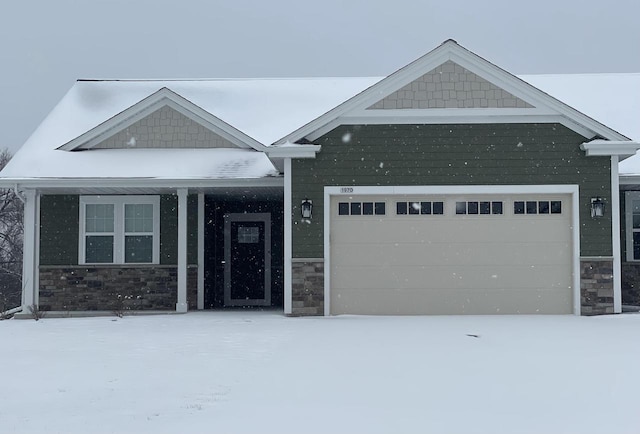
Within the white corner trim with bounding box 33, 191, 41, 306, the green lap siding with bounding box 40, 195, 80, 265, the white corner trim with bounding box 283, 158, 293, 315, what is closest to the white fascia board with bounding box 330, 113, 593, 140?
the white corner trim with bounding box 283, 158, 293, 315

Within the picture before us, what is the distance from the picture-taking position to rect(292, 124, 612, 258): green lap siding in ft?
44.5

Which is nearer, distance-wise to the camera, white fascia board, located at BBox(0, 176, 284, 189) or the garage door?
the garage door

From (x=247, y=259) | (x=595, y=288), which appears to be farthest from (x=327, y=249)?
(x=595, y=288)

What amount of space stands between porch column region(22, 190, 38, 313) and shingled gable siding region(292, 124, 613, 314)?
5.58 m

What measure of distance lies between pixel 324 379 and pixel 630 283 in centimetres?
1074

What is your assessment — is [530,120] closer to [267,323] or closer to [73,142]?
[267,323]

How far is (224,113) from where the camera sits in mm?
18531

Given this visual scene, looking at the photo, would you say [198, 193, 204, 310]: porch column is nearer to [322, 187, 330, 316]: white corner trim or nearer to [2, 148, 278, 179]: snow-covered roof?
[2, 148, 278, 179]: snow-covered roof

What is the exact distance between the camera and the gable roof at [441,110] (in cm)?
1351

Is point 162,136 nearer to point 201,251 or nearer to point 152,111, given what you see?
point 152,111

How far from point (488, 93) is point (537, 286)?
3678mm

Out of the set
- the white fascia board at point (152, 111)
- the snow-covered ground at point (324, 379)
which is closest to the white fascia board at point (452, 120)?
the white fascia board at point (152, 111)

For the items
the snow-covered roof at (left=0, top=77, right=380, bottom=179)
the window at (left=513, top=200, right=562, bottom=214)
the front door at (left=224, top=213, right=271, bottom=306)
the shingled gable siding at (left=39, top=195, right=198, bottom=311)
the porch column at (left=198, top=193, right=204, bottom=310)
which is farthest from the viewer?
the front door at (left=224, top=213, right=271, bottom=306)

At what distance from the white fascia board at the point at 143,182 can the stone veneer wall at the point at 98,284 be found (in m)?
1.85
